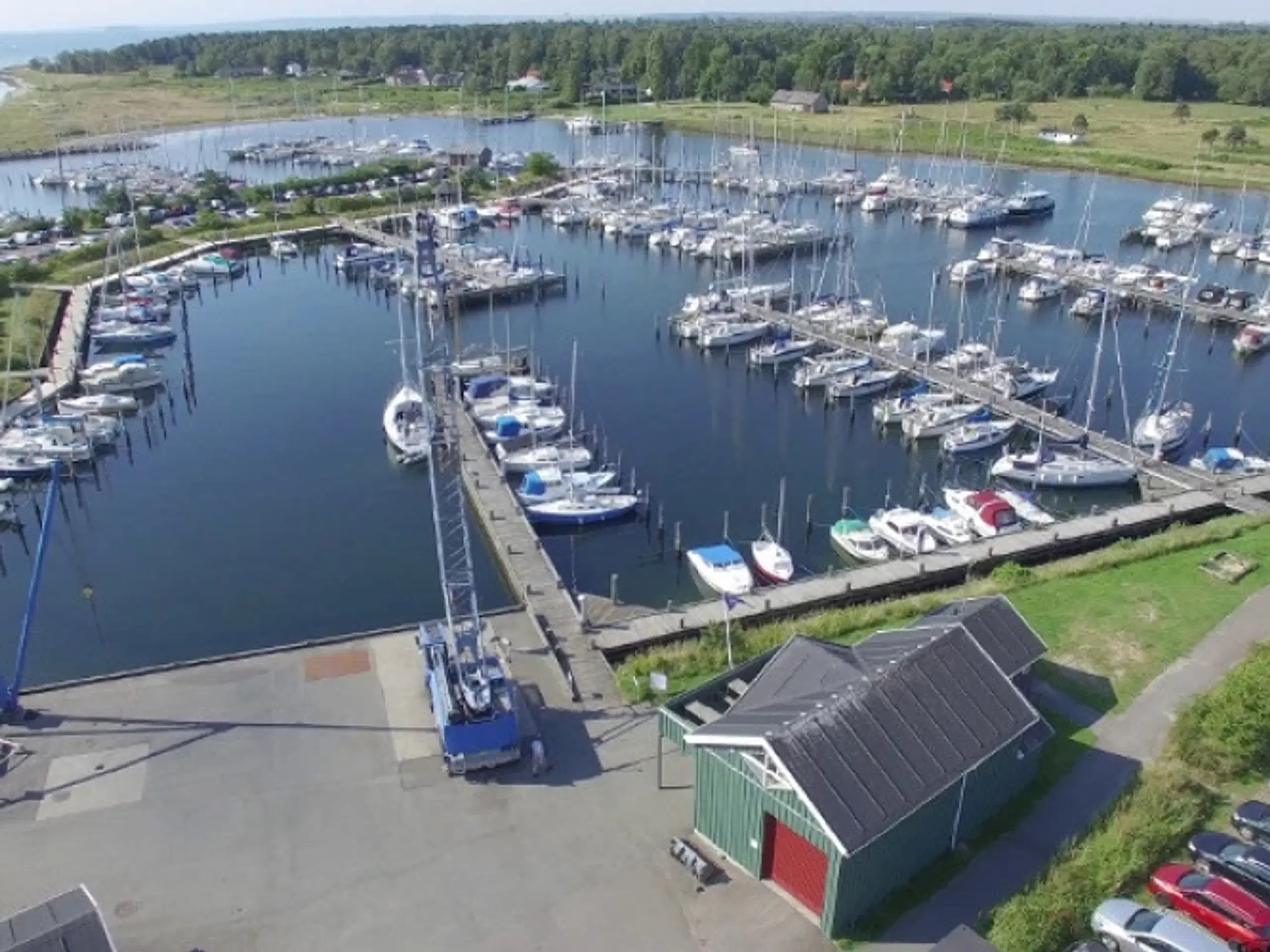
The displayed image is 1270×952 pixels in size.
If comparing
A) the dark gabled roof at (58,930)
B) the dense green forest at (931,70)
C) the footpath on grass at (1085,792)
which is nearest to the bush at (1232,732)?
the footpath on grass at (1085,792)

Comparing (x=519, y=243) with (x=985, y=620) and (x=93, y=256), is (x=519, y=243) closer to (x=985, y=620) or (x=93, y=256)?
(x=93, y=256)

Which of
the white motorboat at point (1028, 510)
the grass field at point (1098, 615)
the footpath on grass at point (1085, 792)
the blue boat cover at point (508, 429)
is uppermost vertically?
the footpath on grass at point (1085, 792)

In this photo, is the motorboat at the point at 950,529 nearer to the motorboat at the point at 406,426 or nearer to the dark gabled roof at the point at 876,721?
the dark gabled roof at the point at 876,721

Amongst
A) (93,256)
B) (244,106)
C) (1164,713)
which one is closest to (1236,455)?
(1164,713)

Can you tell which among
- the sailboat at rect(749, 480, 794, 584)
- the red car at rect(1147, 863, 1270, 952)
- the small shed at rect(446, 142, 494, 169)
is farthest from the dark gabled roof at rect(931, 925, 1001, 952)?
the small shed at rect(446, 142, 494, 169)

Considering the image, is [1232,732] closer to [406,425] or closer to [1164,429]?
[1164,429]

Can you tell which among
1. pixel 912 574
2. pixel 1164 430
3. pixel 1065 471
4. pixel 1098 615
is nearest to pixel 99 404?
pixel 912 574
